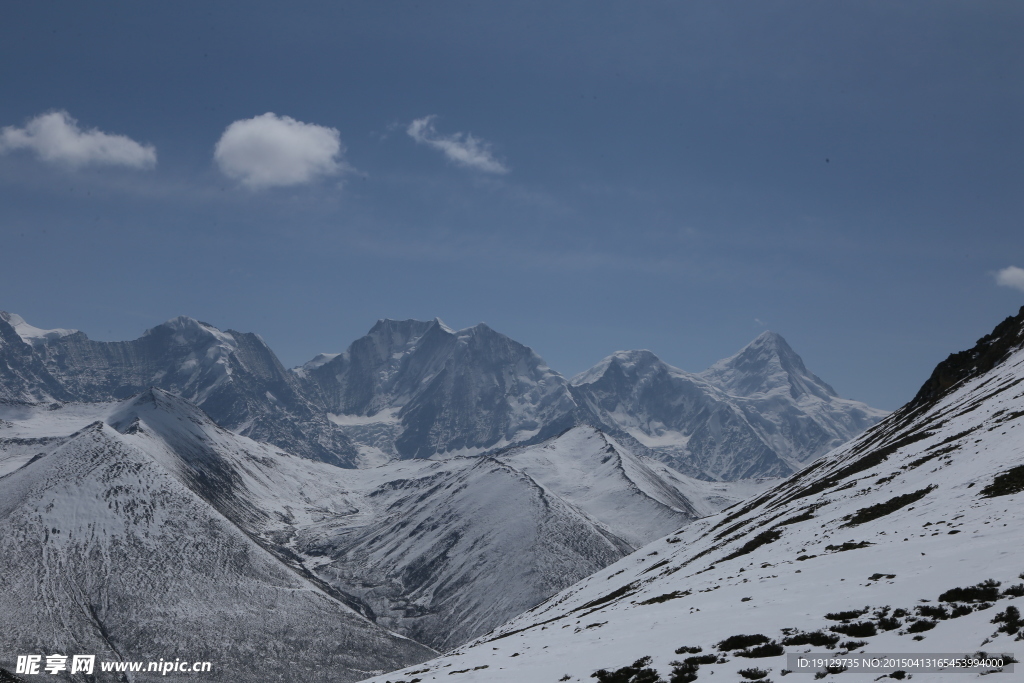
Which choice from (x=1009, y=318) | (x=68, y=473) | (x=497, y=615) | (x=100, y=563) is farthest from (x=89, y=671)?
(x=1009, y=318)

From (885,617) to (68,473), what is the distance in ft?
720

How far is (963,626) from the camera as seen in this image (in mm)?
22109

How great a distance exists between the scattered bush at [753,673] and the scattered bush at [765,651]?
1.69 metres

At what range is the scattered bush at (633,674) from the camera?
2739 centimetres

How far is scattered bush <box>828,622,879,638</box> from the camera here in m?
25.0

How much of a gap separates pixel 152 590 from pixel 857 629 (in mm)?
173809

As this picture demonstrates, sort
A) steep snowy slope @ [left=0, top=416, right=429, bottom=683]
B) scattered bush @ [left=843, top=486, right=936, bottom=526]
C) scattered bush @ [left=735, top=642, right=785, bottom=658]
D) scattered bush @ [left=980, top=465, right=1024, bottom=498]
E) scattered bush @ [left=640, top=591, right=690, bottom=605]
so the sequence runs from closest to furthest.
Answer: scattered bush @ [left=735, top=642, right=785, bottom=658] < scattered bush @ [left=980, top=465, right=1024, bottom=498] < scattered bush @ [left=843, top=486, right=936, bottom=526] < scattered bush @ [left=640, top=591, right=690, bottom=605] < steep snowy slope @ [left=0, top=416, right=429, bottom=683]

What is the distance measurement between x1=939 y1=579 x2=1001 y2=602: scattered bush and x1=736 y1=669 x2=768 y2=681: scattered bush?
25.2 ft

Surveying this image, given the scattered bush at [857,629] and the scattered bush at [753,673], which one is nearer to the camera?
the scattered bush at [753,673]

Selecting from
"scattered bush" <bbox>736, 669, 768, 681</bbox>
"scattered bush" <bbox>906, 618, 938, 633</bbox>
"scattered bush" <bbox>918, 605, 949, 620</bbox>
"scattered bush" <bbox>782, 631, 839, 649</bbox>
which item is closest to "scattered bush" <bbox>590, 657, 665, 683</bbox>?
"scattered bush" <bbox>736, 669, 768, 681</bbox>

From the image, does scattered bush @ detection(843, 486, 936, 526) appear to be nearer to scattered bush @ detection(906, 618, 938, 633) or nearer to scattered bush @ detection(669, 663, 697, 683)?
scattered bush @ detection(906, 618, 938, 633)

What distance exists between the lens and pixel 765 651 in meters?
26.0

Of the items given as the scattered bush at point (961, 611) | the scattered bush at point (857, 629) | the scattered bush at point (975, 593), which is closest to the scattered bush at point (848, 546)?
the scattered bush at point (975, 593)

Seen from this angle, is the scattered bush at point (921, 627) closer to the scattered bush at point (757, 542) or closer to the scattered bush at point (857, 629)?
the scattered bush at point (857, 629)
